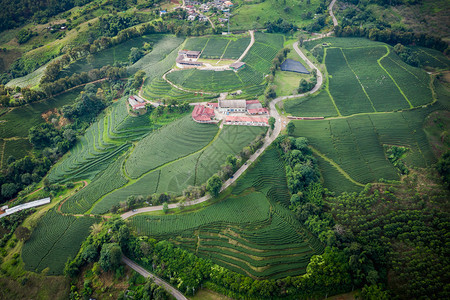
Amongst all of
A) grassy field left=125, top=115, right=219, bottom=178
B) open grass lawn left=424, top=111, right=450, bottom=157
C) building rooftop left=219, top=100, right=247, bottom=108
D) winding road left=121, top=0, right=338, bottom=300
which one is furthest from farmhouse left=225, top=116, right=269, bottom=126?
open grass lawn left=424, top=111, right=450, bottom=157

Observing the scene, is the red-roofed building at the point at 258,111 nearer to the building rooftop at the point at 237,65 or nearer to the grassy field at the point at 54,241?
the building rooftop at the point at 237,65

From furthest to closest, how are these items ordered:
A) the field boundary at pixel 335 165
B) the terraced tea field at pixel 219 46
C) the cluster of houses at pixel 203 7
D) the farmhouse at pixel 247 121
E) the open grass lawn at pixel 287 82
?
1. the cluster of houses at pixel 203 7
2. the terraced tea field at pixel 219 46
3. the open grass lawn at pixel 287 82
4. the farmhouse at pixel 247 121
5. the field boundary at pixel 335 165

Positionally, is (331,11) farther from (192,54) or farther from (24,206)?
(24,206)

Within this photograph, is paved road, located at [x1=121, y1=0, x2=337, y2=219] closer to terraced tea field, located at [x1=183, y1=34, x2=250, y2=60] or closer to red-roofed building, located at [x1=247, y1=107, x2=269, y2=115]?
red-roofed building, located at [x1=247, y1=107, x2=269, y2=115]

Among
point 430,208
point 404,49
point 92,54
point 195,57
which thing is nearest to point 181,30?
point 195,57

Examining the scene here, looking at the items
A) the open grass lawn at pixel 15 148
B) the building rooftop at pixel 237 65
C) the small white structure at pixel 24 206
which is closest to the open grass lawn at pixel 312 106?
the building rooftop at pixel 237 65

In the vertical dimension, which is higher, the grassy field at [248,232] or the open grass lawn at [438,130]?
the open grass lawn at [438,130]

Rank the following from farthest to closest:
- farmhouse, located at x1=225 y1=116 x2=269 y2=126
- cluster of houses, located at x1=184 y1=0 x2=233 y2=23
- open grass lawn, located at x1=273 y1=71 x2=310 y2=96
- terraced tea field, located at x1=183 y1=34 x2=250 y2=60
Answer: cluster of houses, located at x1=184 y1=0 x2=233 y2=23
terraced tea field, located at x1=183 y1=34 x2=250 y2=60
open grass lawn, located at x1=273 y1=71 x2=310 y2=96
farmhouse, located at x1=225 y1=116 x2=269 y2=126
